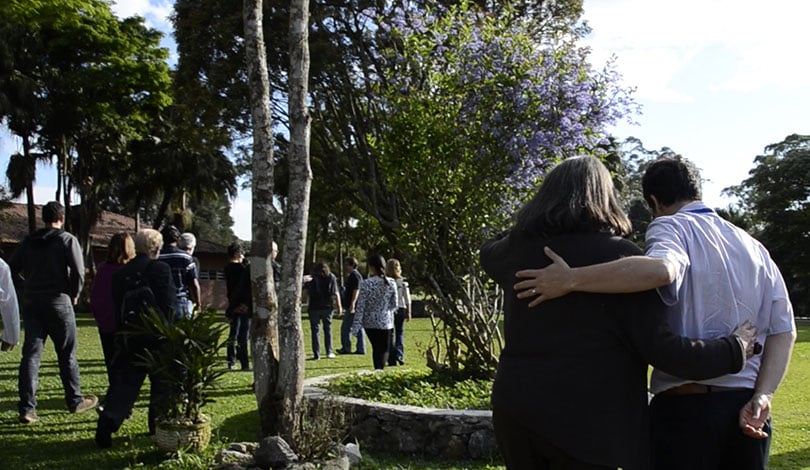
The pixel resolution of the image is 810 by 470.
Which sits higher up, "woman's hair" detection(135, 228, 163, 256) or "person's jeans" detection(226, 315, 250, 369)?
"woman's hair" detection(135, 228, 163, 256)

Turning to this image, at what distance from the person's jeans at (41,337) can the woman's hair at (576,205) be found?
6027 millimetres

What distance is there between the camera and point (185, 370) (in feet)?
20.6

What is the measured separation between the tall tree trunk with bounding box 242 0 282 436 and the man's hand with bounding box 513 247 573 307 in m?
3.68

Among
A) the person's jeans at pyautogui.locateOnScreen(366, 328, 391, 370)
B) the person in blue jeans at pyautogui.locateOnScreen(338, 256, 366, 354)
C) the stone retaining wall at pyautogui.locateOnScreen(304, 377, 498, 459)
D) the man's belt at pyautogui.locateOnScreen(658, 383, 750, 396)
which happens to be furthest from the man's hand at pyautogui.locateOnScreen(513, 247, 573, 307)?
the person in blue jeans at pyautogui.locateOnScreen(338, 256, 366, 354)

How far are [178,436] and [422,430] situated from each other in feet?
6.48

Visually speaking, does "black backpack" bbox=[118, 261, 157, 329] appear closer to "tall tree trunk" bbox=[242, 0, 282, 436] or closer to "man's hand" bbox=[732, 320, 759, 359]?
"tall tree trunk" bbox=[242, 0, 282, 436]

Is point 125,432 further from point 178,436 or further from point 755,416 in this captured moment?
point 755,416

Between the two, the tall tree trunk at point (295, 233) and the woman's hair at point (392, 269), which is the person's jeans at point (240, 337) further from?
the tall tree trunk at point (295, 233)

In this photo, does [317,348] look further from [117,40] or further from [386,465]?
[117,40]

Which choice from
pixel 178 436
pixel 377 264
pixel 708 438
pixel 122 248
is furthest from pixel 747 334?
pixel 377 264

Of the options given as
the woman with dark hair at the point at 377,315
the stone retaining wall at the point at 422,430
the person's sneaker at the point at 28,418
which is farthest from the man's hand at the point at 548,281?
the woman with dark hair at the point at 377,315

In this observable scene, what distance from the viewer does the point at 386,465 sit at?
6.24 metres

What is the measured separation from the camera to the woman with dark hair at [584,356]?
2.48 metres

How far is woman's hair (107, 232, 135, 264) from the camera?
24.8 feet
